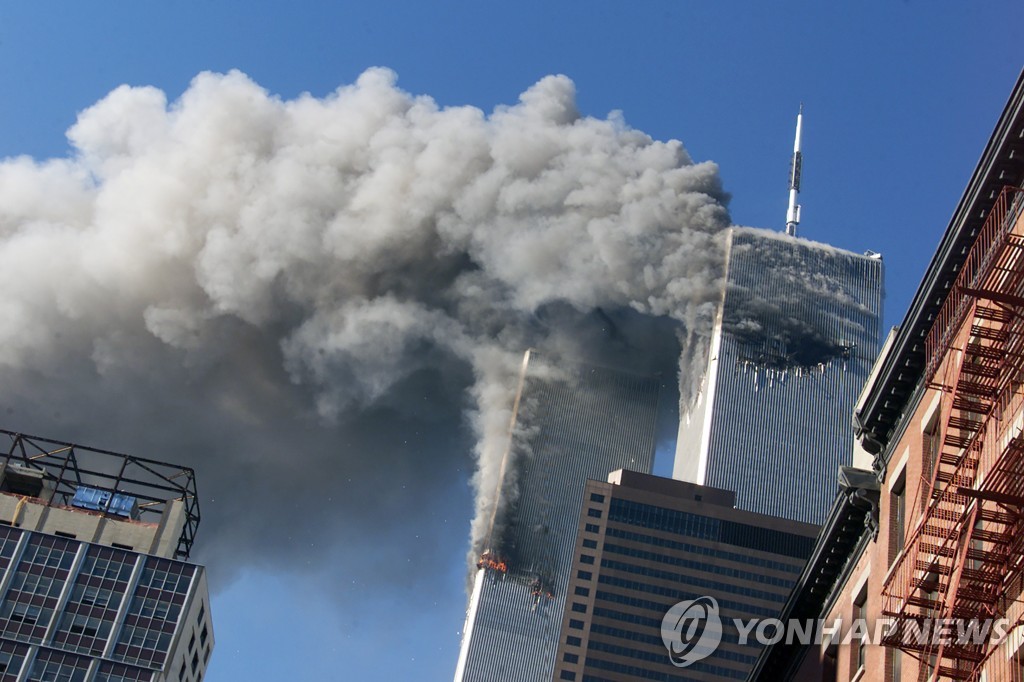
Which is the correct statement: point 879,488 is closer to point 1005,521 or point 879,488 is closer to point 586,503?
point 1005,521

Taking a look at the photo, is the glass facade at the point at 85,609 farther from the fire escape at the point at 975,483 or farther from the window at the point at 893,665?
the fire escape at the point at 975,483

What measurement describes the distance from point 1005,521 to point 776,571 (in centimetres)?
14497

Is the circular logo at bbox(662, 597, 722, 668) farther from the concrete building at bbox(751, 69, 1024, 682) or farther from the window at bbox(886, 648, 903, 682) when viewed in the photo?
the window at bbox(886, 648, 903, 682)

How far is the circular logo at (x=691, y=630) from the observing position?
166m

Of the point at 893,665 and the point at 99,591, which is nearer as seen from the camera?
the point at 893,665

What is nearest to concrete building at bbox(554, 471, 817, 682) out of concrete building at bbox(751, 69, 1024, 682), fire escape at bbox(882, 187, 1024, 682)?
concrete building at bbox(751, 69, 1024, 682)

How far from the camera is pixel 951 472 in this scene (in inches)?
1460

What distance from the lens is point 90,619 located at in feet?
338

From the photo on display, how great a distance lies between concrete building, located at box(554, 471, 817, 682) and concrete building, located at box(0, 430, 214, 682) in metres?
63.3

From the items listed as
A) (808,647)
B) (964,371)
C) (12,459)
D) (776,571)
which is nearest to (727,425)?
(776,571)

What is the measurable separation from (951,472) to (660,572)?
137 m

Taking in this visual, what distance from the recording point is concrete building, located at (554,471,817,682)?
16562 centimetres

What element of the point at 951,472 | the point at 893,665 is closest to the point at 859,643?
the point at 893,665

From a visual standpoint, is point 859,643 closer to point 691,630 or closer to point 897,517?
point 897,517
